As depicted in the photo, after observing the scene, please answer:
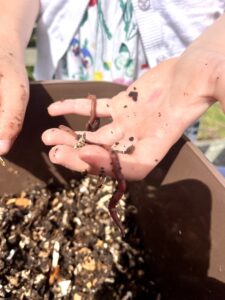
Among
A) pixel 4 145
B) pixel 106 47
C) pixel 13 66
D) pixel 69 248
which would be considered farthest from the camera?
pixel 106 47

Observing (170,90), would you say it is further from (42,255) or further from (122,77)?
(42,255)

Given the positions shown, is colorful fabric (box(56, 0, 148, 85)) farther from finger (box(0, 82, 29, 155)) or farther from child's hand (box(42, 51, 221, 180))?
finger (box(0, 82, 29, 155))

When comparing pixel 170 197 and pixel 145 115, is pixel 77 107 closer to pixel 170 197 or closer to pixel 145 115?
pixel 145 115

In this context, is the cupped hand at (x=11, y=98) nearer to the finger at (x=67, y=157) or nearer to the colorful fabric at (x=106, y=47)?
the finger at (x=67, y=157)

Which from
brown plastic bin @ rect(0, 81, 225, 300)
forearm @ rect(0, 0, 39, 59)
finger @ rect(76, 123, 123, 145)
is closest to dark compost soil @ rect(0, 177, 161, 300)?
brown plastic bin @ rect(0, 81, 225, 300)

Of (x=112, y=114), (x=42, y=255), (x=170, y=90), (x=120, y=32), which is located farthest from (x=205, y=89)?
(x=42, y=255)

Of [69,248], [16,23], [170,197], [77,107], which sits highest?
[16,23]

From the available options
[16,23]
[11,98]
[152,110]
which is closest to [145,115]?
[152,110]
